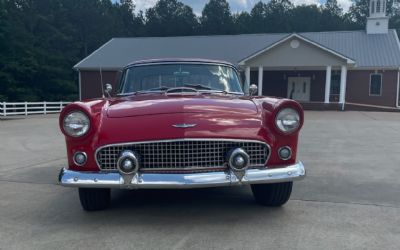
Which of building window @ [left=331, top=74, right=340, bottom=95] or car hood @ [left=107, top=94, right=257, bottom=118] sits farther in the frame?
building window @ [left=331, top=74, right=340, bottom=95]

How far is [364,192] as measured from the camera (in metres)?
5.05

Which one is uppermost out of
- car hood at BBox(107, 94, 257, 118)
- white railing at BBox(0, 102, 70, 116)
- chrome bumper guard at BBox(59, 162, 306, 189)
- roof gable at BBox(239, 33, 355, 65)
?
roof gable at BBox(239, 33, 355, 65)

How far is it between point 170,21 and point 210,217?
62478 millimetres

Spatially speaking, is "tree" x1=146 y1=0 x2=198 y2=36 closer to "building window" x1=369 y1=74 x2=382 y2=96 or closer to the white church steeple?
the white church steeple

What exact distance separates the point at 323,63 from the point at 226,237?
2349cm

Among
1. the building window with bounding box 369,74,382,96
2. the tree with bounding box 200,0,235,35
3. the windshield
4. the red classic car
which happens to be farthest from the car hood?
→ the tree with bounding box 200,0,235,35

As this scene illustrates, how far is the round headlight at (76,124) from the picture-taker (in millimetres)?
3826

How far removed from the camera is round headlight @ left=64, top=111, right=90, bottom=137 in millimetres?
3826

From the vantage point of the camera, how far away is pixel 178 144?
3.73 metres

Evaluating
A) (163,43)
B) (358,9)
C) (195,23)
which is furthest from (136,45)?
(358,9)

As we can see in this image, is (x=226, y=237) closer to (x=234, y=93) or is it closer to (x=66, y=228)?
(x=66, y=228)

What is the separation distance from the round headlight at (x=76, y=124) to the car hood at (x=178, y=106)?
23 cm

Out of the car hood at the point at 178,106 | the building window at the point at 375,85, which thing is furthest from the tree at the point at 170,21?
the car hood at the point at 178,106

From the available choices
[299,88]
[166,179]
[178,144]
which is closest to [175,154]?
[178,144]
